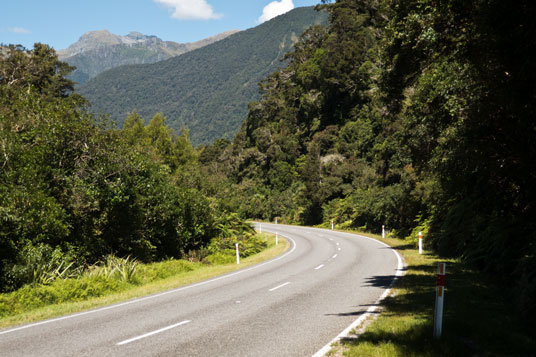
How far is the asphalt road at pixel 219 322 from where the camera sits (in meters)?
6.62

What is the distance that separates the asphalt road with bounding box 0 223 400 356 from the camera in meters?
6.62

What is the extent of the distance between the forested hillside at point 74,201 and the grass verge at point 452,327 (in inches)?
428

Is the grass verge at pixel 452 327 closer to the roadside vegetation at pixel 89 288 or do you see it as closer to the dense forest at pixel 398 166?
the dense forest at pixel 398 166

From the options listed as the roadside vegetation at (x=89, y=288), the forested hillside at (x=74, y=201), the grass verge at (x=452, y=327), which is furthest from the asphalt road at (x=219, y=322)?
the forested hillside at (x=74, y=201)

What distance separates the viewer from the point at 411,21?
10102mm

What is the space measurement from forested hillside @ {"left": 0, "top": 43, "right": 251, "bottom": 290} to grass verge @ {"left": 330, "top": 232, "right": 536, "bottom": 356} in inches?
428

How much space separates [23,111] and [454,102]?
1655 cm

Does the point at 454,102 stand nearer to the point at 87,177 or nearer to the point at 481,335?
the point at 481,335

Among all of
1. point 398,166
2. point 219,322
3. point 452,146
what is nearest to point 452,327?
point 219,322

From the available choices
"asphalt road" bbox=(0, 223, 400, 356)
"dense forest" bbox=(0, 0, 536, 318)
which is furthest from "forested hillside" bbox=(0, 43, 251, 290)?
"asphalt road" bbox=(0, 223, 400, 356)

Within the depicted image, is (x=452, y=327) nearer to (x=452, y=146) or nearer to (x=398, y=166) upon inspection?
(x=452, y=146)

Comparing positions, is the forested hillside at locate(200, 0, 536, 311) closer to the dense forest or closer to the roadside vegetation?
the dense forest

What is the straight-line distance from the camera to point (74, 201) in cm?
1666

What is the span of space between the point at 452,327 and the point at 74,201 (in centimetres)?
1450
